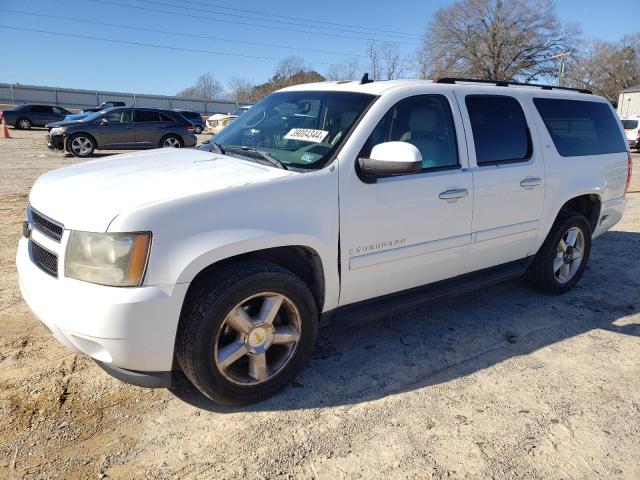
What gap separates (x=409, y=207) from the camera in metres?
3.31

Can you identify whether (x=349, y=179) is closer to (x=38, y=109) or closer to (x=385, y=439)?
(x=385, y=439)

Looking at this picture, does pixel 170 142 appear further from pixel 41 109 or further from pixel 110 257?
pixel 41 109

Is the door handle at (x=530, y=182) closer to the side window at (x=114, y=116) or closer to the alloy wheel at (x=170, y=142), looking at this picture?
the alloy wheel at (x=170, y=142)

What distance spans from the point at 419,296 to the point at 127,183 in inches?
80.7

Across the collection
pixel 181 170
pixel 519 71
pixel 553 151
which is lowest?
pixel 181 170

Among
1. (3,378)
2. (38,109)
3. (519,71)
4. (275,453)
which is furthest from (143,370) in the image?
(519,71)

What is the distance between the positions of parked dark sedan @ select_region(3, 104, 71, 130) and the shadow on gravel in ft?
103

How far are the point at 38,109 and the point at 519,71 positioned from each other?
4337 centimetres

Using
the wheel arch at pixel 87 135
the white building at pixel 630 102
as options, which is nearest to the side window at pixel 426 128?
the wheel arch at pixel 87 135

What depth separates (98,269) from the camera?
2453mm

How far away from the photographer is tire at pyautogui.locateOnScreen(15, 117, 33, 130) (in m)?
29.5

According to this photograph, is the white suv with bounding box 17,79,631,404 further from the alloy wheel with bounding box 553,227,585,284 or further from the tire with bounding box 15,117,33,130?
the tire with bounding box 15,117,33,130

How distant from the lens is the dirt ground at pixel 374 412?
249 centimetres

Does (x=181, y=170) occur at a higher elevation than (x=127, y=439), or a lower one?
higher
